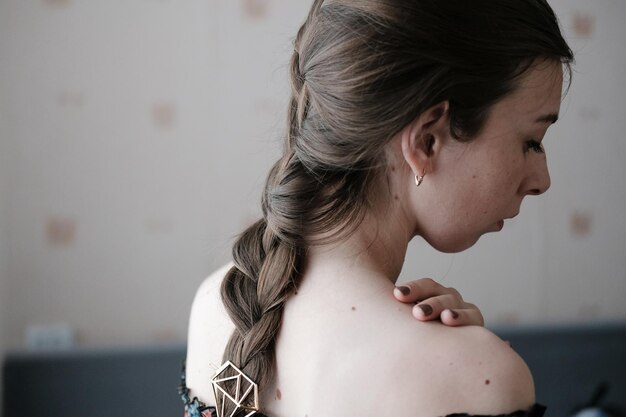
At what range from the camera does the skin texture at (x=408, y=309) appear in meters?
0.71

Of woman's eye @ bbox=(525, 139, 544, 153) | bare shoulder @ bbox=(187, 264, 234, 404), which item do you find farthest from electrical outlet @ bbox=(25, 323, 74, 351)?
woman's eye @ bbox=(525, 139, 544, 153)

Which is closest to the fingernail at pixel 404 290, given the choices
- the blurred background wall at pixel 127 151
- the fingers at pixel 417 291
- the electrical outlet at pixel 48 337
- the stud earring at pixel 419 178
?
the fingers at pixel 417 291

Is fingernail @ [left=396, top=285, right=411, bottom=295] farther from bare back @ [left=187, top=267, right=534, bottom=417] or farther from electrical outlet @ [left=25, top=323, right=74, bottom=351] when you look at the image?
electrical outlet @ [left=25, top=323, right=74, bottom=351]

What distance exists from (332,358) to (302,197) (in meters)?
0.19

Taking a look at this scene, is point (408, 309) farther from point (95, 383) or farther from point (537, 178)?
point (95, 383)

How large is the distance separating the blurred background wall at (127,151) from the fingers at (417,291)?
1.46 metres

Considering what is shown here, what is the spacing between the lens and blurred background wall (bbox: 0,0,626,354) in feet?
7.21

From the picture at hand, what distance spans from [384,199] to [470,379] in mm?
252

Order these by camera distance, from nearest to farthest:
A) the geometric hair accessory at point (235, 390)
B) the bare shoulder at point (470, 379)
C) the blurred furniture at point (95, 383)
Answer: the bare shoulder at point (470, 379)
the geometric hair accessory at point (235, 390)
the blurred furniture at point (95, 383)

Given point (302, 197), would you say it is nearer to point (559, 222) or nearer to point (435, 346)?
point (435, 346)

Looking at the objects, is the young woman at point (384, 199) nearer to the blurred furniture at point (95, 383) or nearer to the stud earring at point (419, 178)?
the stud earring at point (419, 178)

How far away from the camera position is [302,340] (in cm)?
81

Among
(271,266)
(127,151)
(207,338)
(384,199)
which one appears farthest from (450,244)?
(127,151)

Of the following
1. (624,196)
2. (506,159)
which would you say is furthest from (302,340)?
(624,196)
